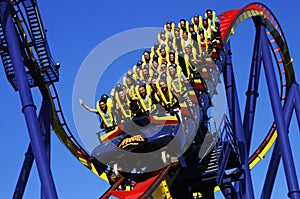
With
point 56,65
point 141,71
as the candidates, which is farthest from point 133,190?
point 141,71

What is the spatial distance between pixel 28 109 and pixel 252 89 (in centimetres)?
447

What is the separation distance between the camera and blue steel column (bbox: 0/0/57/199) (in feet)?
22.8

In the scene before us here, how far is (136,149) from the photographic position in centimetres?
794

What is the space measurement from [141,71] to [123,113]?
141 centimetres

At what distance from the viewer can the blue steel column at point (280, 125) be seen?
948 cm

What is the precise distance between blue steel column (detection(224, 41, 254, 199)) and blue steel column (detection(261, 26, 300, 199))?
47cm

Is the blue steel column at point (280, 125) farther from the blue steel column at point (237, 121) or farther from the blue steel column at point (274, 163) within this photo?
the blue steel column at point (274, 163)

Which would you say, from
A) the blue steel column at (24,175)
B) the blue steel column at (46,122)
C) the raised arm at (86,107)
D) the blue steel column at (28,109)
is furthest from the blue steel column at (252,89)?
the blue steel column at (28,109)

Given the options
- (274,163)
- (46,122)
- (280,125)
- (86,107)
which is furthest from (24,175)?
(274,163)

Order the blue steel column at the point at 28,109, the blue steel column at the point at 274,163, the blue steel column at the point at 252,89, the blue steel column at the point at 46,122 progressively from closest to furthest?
the blue steel column at the point at 28,109 < the blue steel column at the point at 46,122 < the blue steel column at the point at 274,163 < the blue steel column at the point at 252,89

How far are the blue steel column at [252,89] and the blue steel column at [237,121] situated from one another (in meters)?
0.43

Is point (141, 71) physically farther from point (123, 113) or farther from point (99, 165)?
point (99, 165)

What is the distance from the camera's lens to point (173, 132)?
803cm

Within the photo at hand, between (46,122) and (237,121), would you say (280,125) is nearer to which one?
(237,121)
